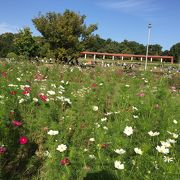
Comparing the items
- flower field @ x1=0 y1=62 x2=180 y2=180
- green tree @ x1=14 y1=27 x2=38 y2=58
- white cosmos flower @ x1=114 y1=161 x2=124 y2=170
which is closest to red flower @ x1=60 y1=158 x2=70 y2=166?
flower field @ x1=0 y1=62 x2=180 y2=180

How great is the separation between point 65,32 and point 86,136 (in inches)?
987

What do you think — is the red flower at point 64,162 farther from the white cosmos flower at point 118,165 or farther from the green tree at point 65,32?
the green tree at point 65,32

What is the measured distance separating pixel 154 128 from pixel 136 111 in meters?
0.81

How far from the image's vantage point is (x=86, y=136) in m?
4.11

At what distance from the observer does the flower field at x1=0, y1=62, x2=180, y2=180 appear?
3.12 meters

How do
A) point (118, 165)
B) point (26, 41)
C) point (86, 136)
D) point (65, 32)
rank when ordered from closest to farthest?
point (118, 165) < point (86, 136) < point (65, 32) < point (26, 41)

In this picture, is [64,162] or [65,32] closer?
[64,162]

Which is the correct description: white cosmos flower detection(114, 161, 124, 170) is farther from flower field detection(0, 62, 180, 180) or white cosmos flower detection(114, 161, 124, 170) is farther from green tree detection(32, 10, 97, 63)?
green tree detection(32, 10, 97, 63)

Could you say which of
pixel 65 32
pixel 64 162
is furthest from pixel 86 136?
pixel 65 32

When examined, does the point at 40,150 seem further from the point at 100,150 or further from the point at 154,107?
the point at 154,107

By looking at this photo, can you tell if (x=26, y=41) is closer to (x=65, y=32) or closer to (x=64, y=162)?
(x=65, y=32)

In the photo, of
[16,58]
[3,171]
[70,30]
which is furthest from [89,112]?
[70,30]

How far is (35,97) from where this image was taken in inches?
195

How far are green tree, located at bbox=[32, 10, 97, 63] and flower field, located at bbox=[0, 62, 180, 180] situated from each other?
2302 centimetres
